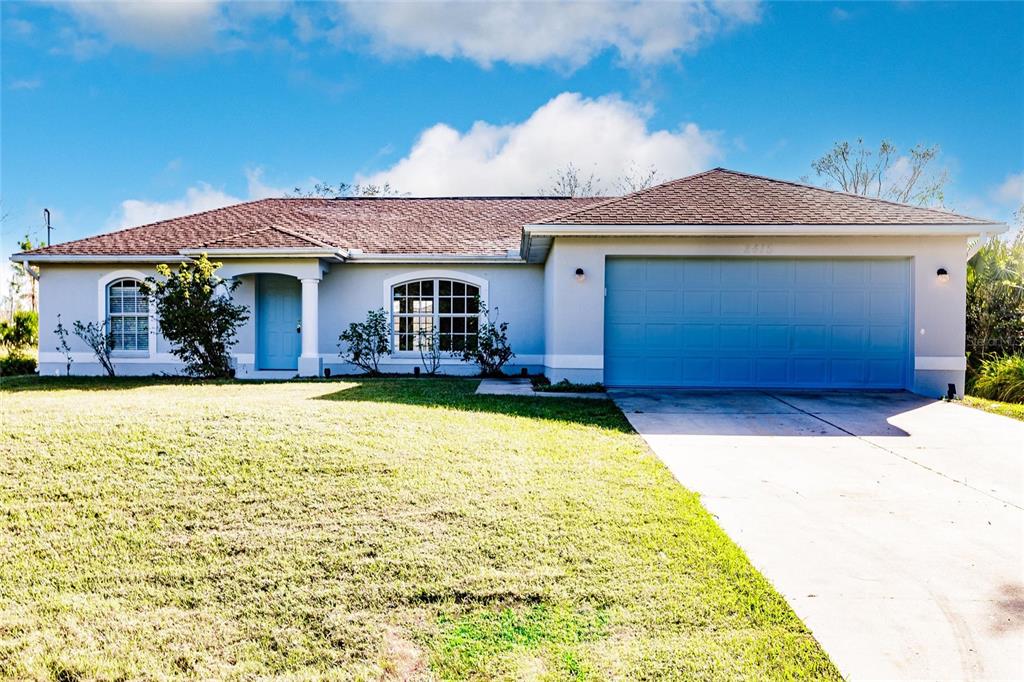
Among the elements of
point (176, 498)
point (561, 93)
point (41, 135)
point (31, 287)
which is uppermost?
point (561, 93)

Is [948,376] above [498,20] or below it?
below

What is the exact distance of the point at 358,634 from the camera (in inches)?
108

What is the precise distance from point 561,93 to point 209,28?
977 cm

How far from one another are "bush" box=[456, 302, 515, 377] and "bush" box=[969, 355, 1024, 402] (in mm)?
9202

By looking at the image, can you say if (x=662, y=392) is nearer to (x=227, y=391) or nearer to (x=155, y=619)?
(x=227, y=391)

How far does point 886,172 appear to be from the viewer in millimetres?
26203

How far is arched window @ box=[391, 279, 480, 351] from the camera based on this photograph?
13500 millimetres

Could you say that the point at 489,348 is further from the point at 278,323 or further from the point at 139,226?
the point at 139,226

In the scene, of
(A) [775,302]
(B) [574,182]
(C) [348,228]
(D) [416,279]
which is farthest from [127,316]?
(B) [574,182]

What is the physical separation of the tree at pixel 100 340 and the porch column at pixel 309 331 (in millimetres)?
5095

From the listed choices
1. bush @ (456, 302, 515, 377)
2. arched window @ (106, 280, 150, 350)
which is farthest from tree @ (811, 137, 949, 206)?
arched window @ (106, 280, 150, 350)

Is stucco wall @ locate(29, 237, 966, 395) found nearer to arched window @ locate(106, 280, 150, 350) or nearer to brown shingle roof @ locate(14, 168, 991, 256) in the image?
arched window @ locate(106, 280, 150, 350)

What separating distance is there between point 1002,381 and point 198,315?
15.4 metres

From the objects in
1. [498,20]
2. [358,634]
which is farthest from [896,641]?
[498,20]
